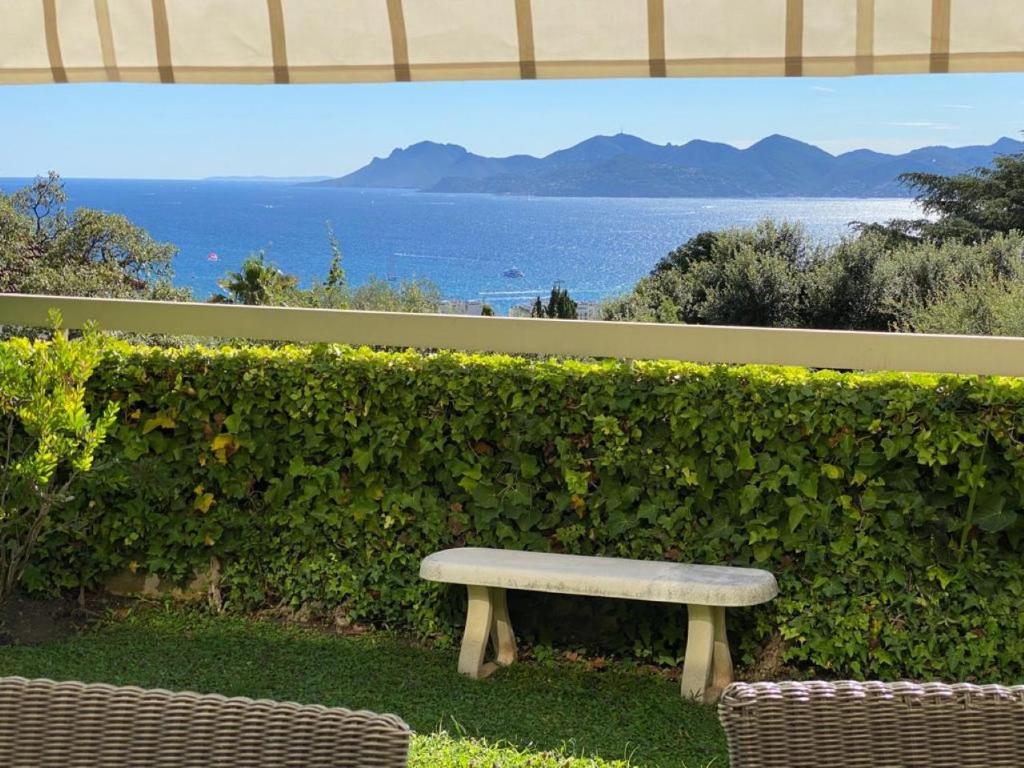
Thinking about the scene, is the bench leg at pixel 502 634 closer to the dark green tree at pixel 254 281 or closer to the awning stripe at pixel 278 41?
the awning stripe at pixel 278 41

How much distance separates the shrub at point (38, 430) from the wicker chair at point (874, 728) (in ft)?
10.9

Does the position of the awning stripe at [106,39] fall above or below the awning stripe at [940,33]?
above

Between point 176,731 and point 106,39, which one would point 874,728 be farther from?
point 106,39

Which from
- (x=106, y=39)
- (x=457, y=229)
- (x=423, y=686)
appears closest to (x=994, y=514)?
(x=423, y=686)

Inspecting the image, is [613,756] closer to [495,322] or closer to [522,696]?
[522,696]

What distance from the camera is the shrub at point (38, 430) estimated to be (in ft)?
14.2

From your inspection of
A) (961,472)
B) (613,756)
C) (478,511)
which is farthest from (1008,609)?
(478,511)

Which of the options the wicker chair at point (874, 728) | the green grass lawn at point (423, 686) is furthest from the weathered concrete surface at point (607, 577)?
the wicker chair at point (874, 728)

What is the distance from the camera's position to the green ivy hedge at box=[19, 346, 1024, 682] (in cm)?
416

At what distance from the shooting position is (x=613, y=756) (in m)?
3.65

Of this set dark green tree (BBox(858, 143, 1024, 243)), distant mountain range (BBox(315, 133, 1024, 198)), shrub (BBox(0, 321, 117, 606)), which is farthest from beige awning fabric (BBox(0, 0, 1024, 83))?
distant mountain range (BBox(315, 133, 1024, 198))

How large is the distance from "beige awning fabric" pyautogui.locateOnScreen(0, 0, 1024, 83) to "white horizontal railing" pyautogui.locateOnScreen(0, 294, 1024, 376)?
1.41 m

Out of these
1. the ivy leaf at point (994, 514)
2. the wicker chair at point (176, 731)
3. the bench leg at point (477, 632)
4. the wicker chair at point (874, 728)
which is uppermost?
the wicker chair at point (176, 731)

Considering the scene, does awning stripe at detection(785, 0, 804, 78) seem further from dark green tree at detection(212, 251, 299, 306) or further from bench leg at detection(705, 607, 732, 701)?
dark green tree at detection(212, 251, 299, 306)
